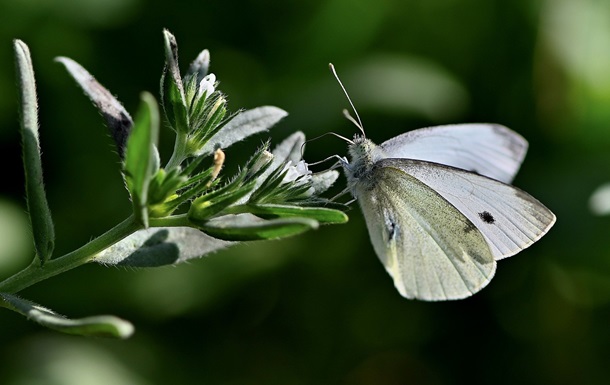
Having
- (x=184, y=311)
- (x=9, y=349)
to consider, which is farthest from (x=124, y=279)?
(x=9, y=349)

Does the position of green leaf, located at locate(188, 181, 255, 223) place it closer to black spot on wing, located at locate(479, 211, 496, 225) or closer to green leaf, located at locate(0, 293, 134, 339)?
green leaf, located at locate(0, 293, 134, 339)

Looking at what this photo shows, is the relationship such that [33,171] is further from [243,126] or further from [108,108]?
[243,126]

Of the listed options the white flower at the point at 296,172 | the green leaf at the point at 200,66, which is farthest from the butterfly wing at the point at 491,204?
the green leaf at the point at 200,66

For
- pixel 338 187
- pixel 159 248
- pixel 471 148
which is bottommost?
pixel 338 187

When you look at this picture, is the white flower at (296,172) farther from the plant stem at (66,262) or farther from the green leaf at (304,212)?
the plant stem at (66,262)

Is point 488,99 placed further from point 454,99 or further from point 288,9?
point 288,9

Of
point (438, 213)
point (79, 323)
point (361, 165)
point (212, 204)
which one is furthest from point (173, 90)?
point (438, 213)
